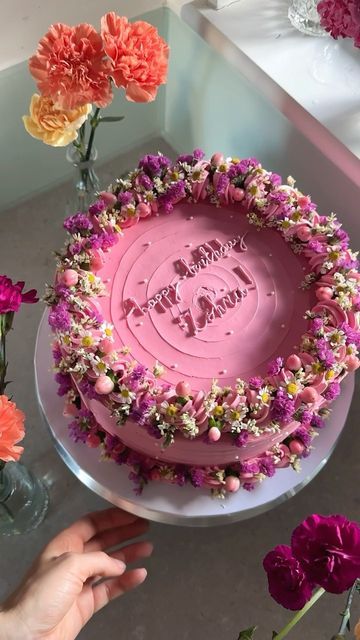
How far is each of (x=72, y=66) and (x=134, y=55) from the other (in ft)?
0.30

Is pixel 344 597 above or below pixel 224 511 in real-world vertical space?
below

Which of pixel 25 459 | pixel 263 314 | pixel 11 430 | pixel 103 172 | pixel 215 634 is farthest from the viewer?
pixel 103 172

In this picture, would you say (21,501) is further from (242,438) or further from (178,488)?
(242,438)

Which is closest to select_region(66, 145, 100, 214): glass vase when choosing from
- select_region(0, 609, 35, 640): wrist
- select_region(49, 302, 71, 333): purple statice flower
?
select_region(49, 302, 71, 333): purple statice flower

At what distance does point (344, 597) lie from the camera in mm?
1134

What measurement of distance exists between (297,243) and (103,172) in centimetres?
57

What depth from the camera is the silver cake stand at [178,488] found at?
1024 mm

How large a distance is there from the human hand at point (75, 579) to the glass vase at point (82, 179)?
611 mm

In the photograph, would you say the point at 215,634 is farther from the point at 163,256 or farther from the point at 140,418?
the point at 163,256

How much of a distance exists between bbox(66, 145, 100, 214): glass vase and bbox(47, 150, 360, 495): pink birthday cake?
0.66 feet

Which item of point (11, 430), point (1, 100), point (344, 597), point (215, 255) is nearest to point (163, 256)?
point (215, 255)

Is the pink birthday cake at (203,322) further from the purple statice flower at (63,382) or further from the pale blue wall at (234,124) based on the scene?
the pale blue wall at (234,124)

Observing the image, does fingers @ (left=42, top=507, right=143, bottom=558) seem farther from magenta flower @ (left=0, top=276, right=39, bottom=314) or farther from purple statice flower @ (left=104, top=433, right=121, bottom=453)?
magenta flower @ (left=0, top=276, right=39, bottom=314)

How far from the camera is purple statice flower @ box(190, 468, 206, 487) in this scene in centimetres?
99
